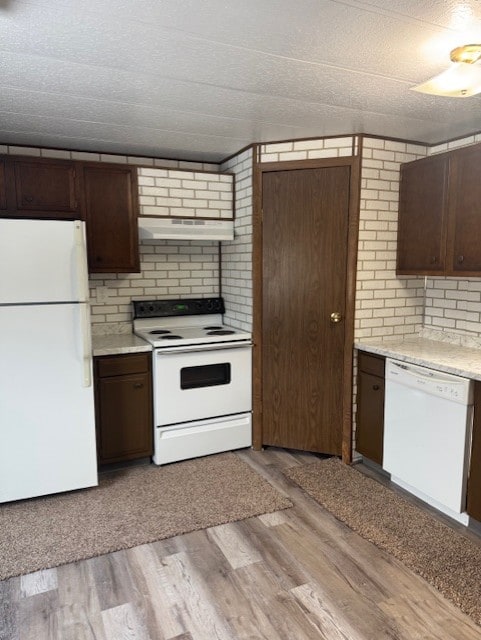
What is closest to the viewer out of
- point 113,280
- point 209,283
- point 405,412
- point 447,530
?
point 447,530

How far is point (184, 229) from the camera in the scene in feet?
10.6

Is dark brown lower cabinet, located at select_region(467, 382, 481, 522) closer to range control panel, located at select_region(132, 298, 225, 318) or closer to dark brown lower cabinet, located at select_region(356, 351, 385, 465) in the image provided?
dark brown lower cabinet, located at select_region(356, 351, 385, 465)

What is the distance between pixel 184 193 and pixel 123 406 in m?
1.66

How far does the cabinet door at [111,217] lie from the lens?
3012mm

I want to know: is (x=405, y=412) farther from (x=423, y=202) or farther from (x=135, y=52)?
(x=135, y=52)

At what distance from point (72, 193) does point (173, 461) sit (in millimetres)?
2016

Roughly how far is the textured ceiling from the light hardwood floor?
2.25m

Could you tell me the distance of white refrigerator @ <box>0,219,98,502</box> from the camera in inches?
91.9

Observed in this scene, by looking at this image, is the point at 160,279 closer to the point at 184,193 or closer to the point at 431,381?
the point at 184,193

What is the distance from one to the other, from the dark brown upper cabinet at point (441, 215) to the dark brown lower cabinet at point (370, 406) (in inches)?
27.1

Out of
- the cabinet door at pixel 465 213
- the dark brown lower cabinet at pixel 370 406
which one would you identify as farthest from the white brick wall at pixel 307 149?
the dark brown lower cabinet at pixel 370 406

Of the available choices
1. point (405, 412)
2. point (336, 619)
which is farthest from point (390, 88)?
point (336, 619)

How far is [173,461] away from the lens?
3.06m

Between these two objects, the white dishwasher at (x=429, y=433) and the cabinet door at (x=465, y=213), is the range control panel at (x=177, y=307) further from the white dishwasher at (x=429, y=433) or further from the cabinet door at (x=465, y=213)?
the cabinet door at (x=465, y=213)
